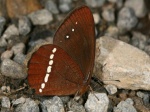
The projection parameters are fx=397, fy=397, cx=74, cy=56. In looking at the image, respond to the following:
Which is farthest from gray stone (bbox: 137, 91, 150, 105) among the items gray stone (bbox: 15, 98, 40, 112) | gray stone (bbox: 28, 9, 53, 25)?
gray stone (bbox: 28, 9, 53, 25)

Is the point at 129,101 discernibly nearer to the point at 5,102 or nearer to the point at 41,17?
the point at 5,102

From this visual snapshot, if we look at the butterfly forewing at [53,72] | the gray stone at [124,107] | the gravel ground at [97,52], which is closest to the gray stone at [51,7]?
the gravel ground at [97,52]

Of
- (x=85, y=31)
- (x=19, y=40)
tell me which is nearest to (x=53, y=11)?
(x=19, y=40)

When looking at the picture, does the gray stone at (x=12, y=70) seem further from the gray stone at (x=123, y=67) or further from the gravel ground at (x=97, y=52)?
the gray stone at (x=123, y=67)

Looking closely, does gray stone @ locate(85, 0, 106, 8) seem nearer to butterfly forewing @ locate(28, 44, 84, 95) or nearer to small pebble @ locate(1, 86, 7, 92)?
butterfly forewing @ locate(28, 44, 84, 95)

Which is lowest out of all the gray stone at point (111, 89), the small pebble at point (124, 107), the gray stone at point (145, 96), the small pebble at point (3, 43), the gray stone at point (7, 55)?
the gray stone at point (145, 96)

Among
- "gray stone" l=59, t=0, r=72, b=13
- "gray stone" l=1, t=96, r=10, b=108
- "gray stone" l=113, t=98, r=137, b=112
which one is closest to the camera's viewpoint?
"gray stone" l=1, t=96, r=10, b=108

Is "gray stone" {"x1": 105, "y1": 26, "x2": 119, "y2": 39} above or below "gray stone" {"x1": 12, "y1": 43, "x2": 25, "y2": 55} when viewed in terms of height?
below
